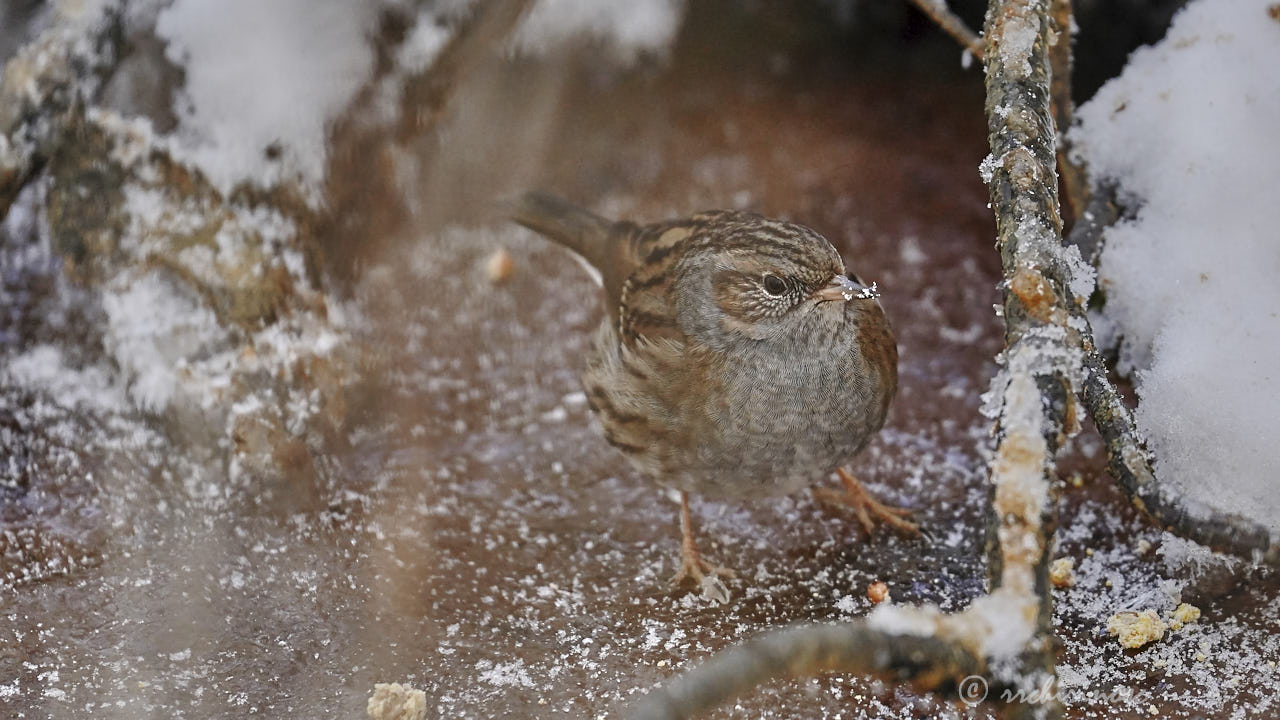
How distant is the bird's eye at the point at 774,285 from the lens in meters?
2.75

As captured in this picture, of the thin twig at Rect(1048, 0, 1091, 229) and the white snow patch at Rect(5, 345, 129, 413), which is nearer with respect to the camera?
the thin twig at Rect(1048, 0, 1091, 229)

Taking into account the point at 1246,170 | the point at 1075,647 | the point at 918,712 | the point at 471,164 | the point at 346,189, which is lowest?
the point at 918,712

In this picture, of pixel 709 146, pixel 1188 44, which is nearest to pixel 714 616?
pixel 1188 44

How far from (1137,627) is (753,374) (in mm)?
1006

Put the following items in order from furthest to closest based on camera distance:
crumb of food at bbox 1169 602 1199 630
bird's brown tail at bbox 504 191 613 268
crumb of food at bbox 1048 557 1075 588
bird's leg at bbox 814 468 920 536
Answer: bird's brown tail at bbox 504 191 613 268, bird's leg at bbox 814 468 920 536, crumb of food at bbox 1048 557 1075 588, crumb of food at bbox 1169 602 1199 630

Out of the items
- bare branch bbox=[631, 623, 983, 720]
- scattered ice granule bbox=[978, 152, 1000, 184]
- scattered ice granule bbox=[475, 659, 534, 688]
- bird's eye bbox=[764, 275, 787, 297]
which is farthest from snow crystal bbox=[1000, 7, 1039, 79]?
scattered ice granule bbox=[475, 659, 534, 688]

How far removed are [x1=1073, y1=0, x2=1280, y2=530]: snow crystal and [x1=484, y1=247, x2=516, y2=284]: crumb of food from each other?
6.39 ft

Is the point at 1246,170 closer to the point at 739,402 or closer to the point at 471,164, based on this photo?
the point at 739,402

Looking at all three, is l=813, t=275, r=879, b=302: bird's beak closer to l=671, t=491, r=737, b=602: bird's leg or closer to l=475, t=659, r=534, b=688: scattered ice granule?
l=671, t=491, r=737, b=602: bird's leg

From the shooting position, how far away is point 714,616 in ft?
8.70

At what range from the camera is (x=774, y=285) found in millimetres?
2764

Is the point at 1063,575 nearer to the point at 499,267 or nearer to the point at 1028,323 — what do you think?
the point at 1028,323

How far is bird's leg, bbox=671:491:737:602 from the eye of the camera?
107 inches

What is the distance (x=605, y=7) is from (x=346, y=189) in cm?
158
